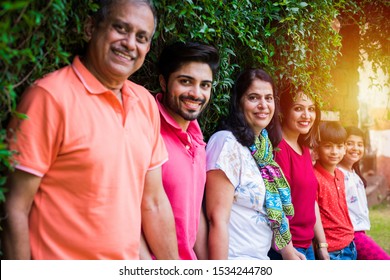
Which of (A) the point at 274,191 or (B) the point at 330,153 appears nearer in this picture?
(A) the point at 274,191

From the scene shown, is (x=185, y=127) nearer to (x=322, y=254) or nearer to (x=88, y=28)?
(x=88, y=28)

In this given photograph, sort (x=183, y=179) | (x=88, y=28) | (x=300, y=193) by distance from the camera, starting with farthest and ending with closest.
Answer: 1. (x=300, y=193)
2. (x=183, y=179)
3. (x=88, y=28)

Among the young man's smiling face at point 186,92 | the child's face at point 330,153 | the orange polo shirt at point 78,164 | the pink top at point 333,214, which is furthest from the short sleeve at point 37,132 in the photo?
the child's face at point 330,153

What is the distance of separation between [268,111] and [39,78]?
1.72m

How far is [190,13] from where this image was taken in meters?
2.93

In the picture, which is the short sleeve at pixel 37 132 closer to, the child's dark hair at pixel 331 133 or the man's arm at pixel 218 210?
the man's arm at pixel 218 210

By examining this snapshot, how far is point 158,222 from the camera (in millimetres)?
2711

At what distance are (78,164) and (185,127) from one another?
99 centimetres

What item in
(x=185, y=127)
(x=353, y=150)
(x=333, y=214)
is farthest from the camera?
(x=353, y=150)

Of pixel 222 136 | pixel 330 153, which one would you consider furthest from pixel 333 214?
pixel 222 136

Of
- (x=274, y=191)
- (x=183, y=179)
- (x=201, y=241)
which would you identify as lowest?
(x=201, y=241)

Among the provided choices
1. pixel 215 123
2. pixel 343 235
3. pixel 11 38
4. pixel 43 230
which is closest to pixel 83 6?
pixel 11 38

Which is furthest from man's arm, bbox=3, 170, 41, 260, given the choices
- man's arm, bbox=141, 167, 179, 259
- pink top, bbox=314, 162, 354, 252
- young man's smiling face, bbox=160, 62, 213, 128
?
pink top, bbox=314, 162, 354, 252
